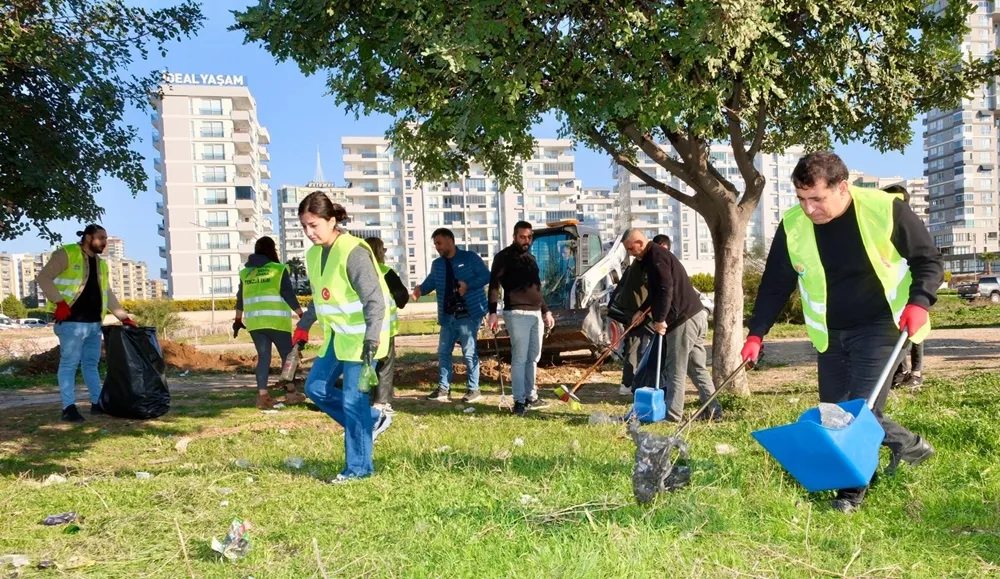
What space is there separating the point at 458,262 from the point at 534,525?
5.75 meters

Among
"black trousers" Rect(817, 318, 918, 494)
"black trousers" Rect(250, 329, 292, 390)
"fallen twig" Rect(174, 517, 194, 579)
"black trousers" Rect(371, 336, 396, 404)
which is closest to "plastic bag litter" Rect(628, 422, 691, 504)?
"black trousers" Rect(817, 318, 918, 494)

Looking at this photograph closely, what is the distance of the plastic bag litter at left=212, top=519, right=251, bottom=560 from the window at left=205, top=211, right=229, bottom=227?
245ft

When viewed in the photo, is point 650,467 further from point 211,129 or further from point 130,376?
point 211,129

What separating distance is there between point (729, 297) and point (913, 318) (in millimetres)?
5087

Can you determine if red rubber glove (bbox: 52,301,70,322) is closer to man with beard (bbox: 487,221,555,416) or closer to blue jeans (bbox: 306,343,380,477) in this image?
blue jeans (bbox: 306,343,380,477)

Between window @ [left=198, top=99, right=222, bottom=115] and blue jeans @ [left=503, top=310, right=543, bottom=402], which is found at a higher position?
window @ [left=198, top=99, right=222, bottom=115]

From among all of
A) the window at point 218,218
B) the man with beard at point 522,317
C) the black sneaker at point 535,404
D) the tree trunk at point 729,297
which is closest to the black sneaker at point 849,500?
the man with beard at point 522,317

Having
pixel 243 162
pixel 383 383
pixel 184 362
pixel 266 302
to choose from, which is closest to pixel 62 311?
pixel 266 302

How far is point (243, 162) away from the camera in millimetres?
76250

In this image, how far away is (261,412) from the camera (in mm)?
8445

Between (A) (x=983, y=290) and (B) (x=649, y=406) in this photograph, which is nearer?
(B) (x=649, y=406)

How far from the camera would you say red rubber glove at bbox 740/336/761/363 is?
4.20 meters

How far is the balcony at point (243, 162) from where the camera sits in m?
75.8

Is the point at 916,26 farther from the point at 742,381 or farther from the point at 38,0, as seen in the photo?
the point at 38,0
